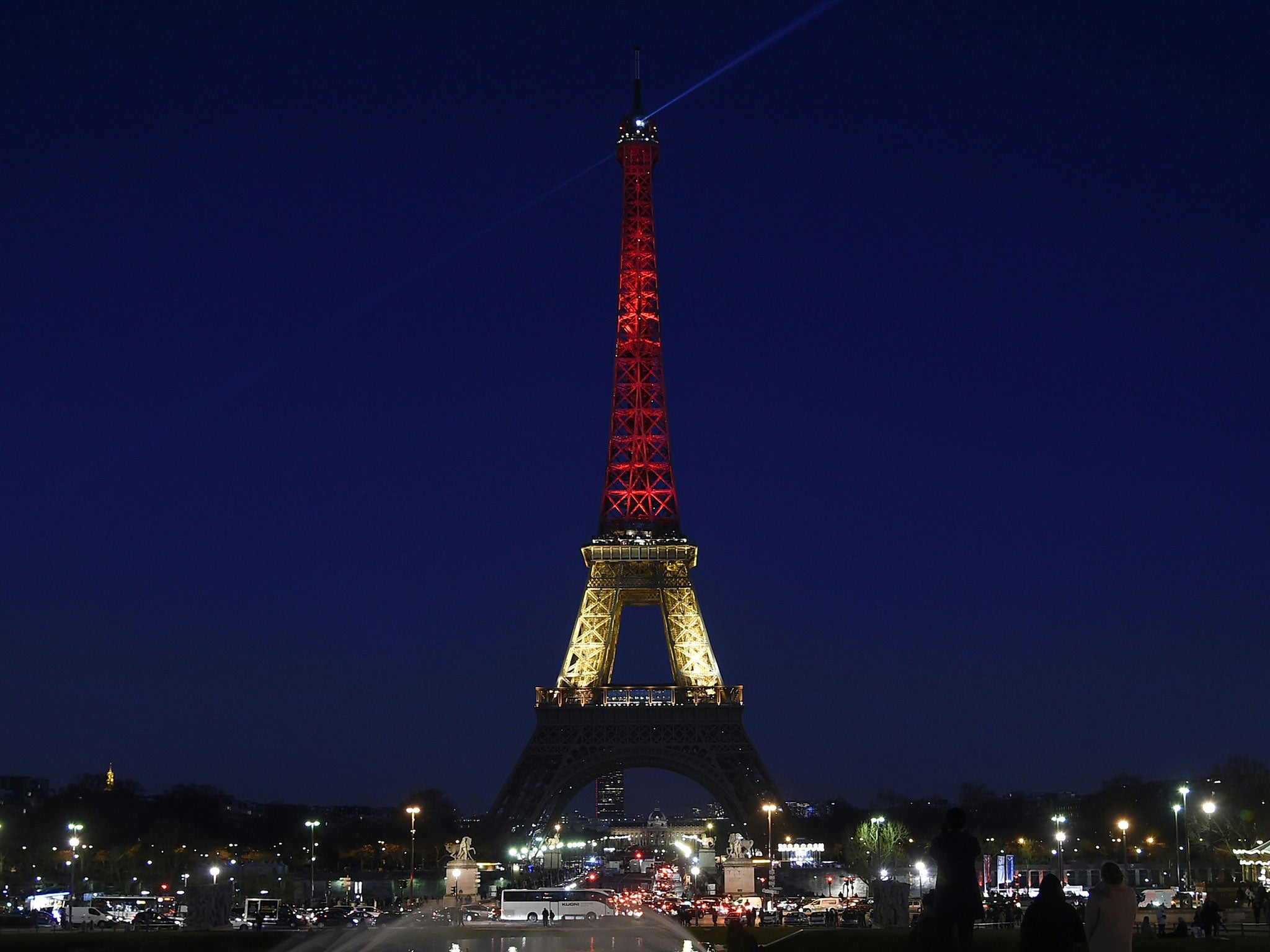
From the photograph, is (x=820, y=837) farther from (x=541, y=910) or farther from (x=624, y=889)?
(x=541, y=910)

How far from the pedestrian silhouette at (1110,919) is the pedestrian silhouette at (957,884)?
122cm

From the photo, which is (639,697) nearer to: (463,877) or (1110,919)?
(463,877)

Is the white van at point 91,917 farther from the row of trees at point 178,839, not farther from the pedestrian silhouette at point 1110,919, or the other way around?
the pedestrian silhouette at point 1110,919

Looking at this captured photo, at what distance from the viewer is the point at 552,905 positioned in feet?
178

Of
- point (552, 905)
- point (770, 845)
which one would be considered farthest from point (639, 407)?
point (552, 905)

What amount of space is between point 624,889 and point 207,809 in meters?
63.0

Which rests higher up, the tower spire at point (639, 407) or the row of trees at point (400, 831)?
the tower spire at point (639, 407)

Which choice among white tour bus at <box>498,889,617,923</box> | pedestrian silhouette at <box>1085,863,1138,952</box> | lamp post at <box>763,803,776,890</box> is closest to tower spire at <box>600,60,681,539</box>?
lamp post at <box>763,803,776,890</box>

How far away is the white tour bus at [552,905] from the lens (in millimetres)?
52688

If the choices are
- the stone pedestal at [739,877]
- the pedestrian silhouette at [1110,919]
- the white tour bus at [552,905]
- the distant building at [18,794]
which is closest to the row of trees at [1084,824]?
the stone pedestal at [739,877]

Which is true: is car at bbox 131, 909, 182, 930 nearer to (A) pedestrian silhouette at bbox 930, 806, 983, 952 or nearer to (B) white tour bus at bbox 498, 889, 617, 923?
(B) white tour bus at bbox 498, 889, 617, 923

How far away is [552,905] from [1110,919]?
45570mm

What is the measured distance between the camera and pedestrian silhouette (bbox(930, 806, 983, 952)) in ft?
34.8

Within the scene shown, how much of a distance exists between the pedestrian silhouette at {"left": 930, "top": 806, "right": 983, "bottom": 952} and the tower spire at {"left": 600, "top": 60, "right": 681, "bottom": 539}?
8498 centimetres
